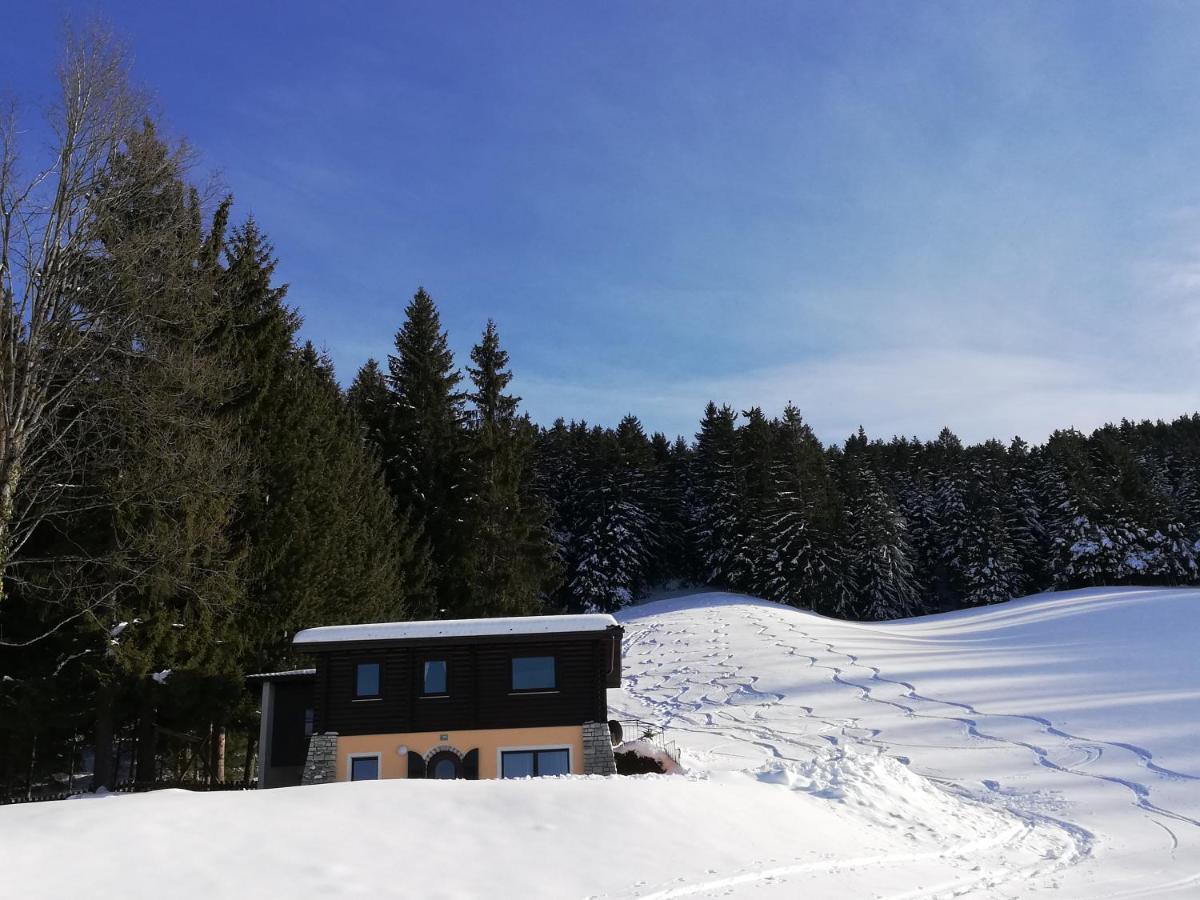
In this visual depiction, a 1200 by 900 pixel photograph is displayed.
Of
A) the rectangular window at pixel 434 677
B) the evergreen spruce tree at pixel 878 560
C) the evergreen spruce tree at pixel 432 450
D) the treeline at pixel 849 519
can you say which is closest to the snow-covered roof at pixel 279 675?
the rectangular window at pixel 434 677

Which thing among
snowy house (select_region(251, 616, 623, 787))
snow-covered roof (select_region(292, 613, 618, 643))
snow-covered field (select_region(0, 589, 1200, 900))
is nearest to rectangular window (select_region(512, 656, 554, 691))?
snowy house (select_region(251, 616, 623, 787))

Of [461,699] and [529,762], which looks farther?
[461,699]

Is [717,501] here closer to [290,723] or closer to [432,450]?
[432,450]

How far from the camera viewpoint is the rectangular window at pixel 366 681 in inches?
848

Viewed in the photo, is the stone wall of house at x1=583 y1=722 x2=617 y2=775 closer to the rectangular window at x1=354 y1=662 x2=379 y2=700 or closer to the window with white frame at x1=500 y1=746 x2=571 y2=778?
the window with white frame at x1=500 y1=746 x2=571 y2=778

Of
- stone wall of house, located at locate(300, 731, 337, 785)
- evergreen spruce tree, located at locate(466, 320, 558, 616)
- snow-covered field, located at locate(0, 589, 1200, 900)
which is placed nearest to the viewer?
snow-covered field, located at locate(0, 589, 1200, 900)

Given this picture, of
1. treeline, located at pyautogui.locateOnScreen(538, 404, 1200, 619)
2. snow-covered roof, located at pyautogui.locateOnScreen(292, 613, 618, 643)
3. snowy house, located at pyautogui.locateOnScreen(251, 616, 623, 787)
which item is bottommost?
snowy house, located at pyautogui.locateOnScreen(251, 616, 623, 787)

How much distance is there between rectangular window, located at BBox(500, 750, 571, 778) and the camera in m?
21.2

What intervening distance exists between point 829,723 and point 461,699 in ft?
44.4

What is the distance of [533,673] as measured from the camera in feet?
71.6

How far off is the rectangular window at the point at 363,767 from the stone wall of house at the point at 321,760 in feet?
1.39

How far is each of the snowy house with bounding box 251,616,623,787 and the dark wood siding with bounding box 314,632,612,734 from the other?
2 cm

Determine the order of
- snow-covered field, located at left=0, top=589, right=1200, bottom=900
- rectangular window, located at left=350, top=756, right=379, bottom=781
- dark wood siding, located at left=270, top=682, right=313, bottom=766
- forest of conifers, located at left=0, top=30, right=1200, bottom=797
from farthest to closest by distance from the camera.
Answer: dark wood siding, located at left=270, top=682, right=313, bottom=766 < rectangular window, located at left=350, top=756, right=379, bottom=781 < forest of conifers, located at left=0, top=30, right=1200, bottom=797 < snow-covered field, located at left=0, top=589, right=1200, bottom=900

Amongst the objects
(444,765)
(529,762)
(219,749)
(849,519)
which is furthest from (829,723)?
(849,519)
